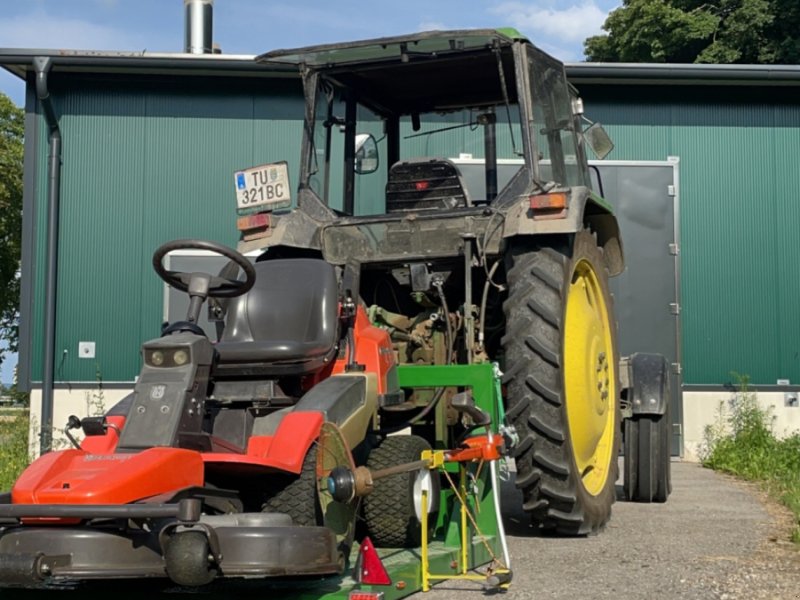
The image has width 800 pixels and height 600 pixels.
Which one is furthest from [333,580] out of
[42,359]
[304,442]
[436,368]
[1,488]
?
[42,359]

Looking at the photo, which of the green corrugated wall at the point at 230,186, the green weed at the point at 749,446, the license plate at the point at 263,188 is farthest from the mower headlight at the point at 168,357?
the green corrugated wall at the point at 230,186

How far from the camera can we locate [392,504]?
5086 mm

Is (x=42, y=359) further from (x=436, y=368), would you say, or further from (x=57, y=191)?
(x=436, y=368)

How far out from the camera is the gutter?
1220 centimetres

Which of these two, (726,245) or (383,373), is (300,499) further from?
(726,245)

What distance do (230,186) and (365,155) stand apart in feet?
19.0

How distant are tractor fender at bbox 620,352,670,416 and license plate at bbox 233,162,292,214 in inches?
107

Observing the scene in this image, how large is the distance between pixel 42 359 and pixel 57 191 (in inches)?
72.6

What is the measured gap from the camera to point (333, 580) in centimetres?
430

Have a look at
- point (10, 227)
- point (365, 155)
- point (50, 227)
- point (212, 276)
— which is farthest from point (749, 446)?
point (10, 227)

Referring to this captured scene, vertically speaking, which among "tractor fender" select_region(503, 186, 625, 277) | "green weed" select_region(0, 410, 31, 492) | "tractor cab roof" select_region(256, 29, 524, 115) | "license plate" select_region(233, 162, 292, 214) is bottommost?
"green weed" select_region(0, 410, 31, 492)

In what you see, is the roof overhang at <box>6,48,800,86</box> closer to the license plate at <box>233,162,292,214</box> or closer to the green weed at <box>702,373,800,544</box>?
the green weed at <box>702,373,800,544</box>

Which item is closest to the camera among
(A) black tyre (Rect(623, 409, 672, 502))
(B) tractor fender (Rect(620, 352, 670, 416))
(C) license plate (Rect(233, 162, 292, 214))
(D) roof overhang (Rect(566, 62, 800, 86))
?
(C) license plate (Rect(233, 162, 292, 214))

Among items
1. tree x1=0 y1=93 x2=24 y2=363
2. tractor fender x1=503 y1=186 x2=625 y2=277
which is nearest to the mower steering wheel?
tractor fender x1=503 y1=186 x2=625 y2=277
